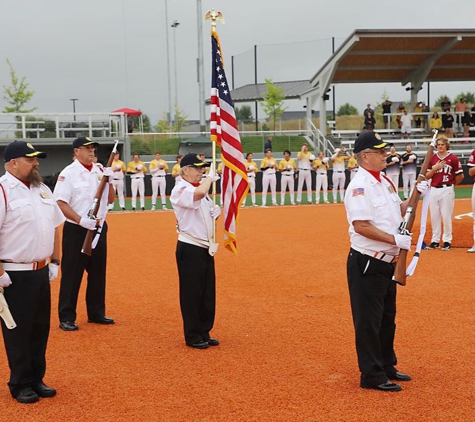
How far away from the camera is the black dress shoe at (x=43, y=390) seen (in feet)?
18.1

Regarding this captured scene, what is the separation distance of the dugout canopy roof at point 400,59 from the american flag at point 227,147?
22794 mm

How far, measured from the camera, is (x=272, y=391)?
217 inches

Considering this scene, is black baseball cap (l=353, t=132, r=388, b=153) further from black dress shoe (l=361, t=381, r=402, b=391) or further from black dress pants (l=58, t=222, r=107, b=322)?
black dress pants (l=58, t=222, r=107, b=322)

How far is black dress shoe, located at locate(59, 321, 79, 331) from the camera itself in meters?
7.76

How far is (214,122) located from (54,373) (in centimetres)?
337

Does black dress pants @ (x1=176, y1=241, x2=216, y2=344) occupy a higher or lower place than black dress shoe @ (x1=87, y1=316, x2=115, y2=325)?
higher

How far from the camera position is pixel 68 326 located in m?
7.79

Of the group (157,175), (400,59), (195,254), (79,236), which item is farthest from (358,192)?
(400,59)

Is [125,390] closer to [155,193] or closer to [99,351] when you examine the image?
[99,351]

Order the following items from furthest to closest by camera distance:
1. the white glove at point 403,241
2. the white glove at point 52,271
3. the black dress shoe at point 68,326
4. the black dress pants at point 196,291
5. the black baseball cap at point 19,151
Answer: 1. the black dress shoe at point 68,326
2. the black dress pants at point 196,291
3. the white glove at point 52,271
4. the black baseball cap at point 19,151
5. the white glove at point 403,241

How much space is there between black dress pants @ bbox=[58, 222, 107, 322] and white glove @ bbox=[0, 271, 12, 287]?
8.54 feet

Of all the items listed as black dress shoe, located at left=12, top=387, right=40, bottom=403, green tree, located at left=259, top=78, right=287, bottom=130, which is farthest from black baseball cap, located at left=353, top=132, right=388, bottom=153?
green tree, located at left=259, top=78, right=287, bottom=130

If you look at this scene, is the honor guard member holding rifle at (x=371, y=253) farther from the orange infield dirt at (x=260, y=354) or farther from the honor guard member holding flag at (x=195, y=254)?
the honor guard member holding flag at (x=195, y=254)

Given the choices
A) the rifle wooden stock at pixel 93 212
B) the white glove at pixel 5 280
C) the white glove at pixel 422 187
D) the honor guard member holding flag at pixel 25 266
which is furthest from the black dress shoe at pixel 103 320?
the white glove at pixel 422 187
